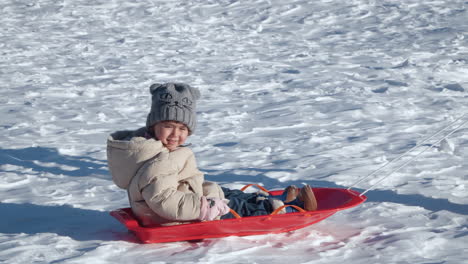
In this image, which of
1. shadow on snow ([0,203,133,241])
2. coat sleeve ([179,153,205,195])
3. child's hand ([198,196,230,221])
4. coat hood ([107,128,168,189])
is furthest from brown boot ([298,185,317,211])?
shadow on snow ([0,203,133,241])

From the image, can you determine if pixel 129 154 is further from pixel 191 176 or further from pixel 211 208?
pixel 211 208

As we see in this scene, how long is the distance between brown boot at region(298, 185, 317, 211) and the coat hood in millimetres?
812

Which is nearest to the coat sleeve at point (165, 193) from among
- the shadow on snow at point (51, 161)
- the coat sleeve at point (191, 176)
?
the coat sleeve at point (191, 176)

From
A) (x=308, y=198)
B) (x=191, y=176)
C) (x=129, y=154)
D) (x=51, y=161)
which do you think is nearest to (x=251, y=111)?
(x=51, y=161)

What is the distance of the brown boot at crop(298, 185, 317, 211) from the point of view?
135 inches

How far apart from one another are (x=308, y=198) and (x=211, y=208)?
1.90 feet

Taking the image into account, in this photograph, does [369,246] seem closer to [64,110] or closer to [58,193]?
[58,193]

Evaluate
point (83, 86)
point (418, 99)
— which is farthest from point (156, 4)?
point (418, 99)

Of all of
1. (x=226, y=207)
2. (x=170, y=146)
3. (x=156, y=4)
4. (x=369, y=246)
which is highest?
(x=156, y=4)

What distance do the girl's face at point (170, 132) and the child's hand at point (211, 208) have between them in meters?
0.32

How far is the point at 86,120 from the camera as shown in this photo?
21.2ft

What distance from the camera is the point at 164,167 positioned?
10.00 ft

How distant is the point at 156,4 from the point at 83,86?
4.90 m

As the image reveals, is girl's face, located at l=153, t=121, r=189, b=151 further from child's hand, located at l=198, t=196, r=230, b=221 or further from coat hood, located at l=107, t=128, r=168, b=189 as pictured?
child's hand, located at l=198, t=196, r=230, b=221
